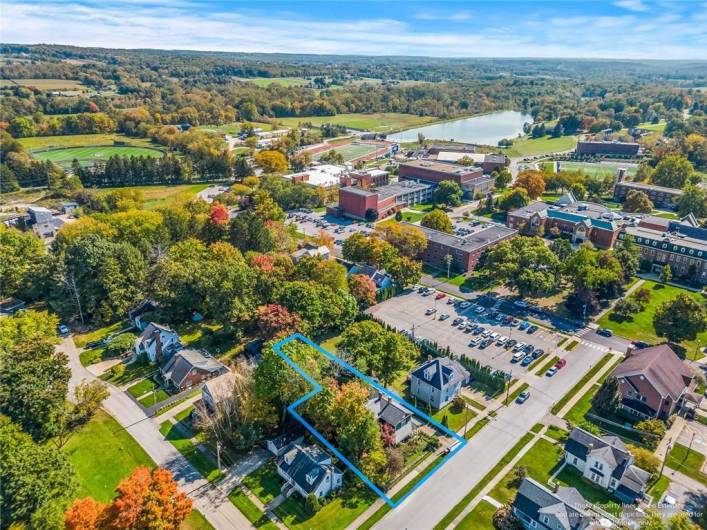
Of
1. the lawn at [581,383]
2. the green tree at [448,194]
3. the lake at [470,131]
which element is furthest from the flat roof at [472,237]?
the lake at [470,131]

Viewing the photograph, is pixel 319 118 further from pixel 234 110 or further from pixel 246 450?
pixel 246 450

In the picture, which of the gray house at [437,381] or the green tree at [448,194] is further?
the green tree at [448,194]

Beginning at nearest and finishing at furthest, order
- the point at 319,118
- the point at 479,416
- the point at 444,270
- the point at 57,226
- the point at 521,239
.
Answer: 1. the point at 479,416
2. the point at 521,239
3. the point at 444,270
4. the point at 57,226
5. the point at 319,118

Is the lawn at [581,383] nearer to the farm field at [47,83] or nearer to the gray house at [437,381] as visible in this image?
the gray house at [437,381]

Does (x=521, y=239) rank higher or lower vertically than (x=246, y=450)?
higher

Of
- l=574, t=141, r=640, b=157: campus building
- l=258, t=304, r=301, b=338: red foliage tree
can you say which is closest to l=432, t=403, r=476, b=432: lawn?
l=258, t=304, r=301, b=338: red foliage tree

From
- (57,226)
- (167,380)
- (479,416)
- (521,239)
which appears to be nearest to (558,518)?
(479,416)

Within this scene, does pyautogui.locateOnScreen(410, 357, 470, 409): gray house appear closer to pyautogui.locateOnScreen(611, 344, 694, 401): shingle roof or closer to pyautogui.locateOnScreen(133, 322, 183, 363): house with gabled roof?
pyautogui.locateOnScreen(611, 344, 694, 401): shingle roof
